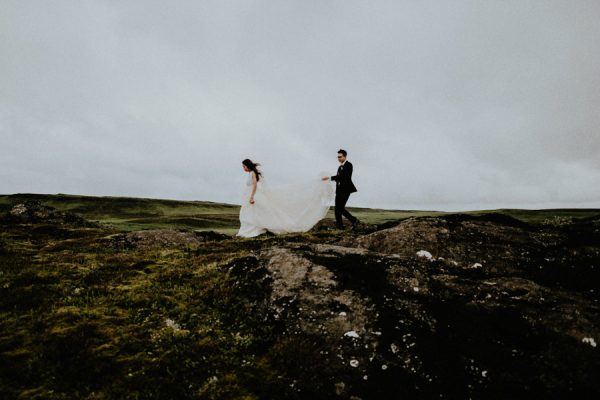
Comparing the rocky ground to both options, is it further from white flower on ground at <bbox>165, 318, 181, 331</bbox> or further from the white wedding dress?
the white wedding dress

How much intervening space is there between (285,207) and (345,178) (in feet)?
15.8

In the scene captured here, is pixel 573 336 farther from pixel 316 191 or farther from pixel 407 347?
pixel 316 191

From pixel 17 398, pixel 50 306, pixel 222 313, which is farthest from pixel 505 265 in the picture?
pixel 50 306

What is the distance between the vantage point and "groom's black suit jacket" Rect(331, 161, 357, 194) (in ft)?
68.5

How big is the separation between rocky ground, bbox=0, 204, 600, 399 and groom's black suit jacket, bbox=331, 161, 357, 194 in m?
8.64

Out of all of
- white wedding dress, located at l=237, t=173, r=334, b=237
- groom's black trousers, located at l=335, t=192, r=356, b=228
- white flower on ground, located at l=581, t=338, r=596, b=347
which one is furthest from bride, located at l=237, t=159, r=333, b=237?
white flower on ground, located at l=581, t=338, r=596, b=347

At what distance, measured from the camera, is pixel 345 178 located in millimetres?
20953

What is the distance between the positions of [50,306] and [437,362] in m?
9.85

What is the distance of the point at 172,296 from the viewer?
10.1 m

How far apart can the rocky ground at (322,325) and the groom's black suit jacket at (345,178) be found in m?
8.64

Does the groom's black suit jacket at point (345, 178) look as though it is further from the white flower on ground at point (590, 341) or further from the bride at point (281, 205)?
the white flower on ground at point (590, 341)

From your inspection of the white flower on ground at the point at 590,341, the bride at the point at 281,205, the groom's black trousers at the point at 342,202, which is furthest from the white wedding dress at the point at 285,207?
the white flower on ground at the point at 590,341

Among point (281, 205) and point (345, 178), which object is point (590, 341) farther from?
point (281, 205)

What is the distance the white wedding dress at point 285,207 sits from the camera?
22641 millimetres
